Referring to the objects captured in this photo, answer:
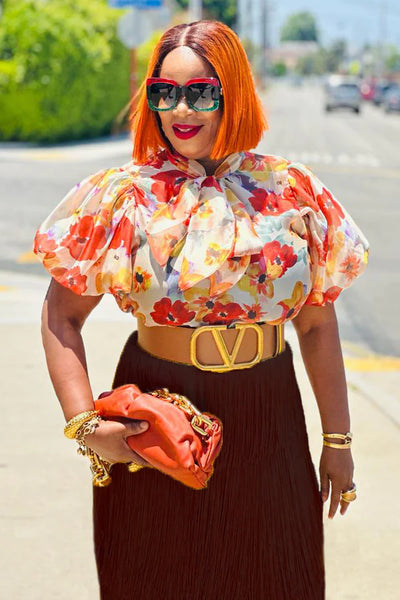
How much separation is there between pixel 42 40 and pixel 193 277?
24.3 m

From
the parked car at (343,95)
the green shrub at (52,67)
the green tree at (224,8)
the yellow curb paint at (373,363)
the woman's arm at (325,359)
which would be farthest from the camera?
the green tree at (224,8)

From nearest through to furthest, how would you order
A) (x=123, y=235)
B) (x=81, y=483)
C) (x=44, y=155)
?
(x=123, y=235) → (x=81, y=483) → (x=44, y=155)

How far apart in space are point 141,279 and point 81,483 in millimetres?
2517

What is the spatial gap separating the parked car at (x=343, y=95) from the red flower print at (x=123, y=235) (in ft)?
183

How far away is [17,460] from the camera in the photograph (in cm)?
499

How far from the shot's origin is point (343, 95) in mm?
57344

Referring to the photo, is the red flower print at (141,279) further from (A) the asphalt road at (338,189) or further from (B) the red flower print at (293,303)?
(A) the asphalt road at (338,189)

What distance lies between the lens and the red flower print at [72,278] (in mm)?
2434

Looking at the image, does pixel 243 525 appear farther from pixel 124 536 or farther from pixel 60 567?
pixel 60 567

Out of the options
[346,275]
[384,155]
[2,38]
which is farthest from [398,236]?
[2,38]

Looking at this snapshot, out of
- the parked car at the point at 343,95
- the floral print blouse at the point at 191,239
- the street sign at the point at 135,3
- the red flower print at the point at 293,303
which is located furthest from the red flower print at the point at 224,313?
the parked car at the point at 343,95

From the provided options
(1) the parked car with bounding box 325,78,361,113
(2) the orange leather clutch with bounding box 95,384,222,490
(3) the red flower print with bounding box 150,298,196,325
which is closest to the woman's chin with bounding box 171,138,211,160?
(3) the red flower print with bounding box 150,298,196,325

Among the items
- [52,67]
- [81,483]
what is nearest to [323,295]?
[81,483]

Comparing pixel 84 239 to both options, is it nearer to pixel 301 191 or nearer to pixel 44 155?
pixel 301 191
